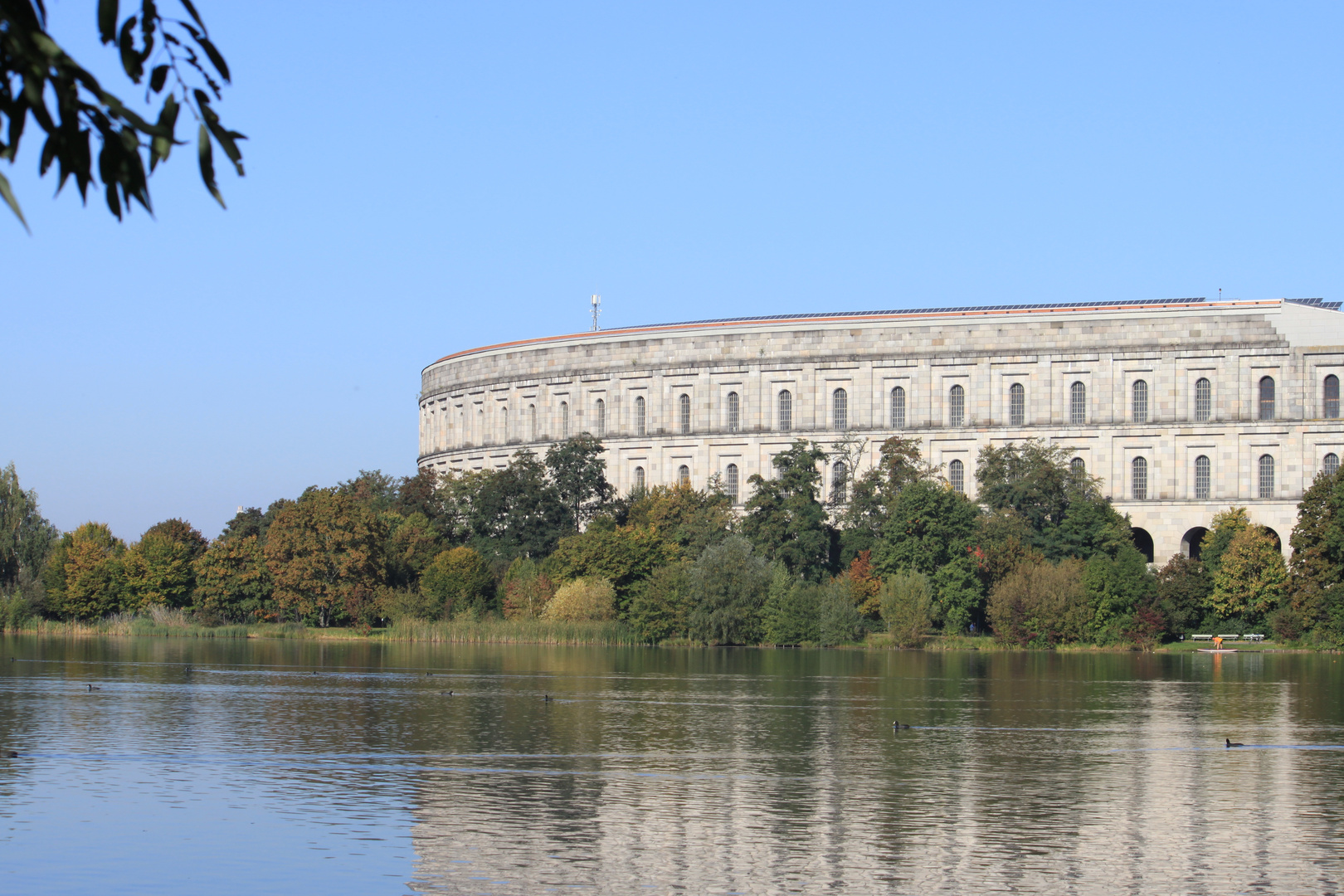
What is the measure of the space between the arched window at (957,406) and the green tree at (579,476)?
19.6 meters

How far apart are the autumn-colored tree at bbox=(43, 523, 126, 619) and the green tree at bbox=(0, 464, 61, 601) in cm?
99

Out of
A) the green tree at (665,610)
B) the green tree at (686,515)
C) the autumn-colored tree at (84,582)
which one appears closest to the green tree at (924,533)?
the green tree at (686,515)

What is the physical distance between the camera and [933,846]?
19547 millimetres

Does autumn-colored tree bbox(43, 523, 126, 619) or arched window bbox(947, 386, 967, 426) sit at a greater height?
arched window bbox(947, 386, 967, 426)

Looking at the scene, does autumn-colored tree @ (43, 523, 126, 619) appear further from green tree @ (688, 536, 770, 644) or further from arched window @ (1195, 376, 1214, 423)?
arched window @ (1195, 376, 1214, 423)

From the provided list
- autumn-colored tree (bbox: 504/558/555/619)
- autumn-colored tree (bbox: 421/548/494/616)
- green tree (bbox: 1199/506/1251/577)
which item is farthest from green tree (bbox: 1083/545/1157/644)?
autumn-colored tree (bbox: 421/548/494/616)

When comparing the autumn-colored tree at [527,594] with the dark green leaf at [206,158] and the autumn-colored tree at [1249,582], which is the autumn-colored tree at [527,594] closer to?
the autumn-colored tree at [1249,582]

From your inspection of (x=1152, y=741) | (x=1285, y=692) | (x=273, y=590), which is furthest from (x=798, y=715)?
(x=273, y=590)

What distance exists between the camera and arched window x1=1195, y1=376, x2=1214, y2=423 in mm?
84438

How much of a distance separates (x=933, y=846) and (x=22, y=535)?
72.5 meters

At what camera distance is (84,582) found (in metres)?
79.6

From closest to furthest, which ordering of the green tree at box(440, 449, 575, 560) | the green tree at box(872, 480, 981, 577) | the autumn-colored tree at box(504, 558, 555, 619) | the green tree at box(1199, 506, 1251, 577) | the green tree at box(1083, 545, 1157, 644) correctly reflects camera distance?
the green tree at box(1083, 545, 1157, 644)
the green tree at box(872, 480, 981, 577)
the green tree at box(1199, 506, 1251, 577)
the autumn-colored tree at box(504, 558, 555, 619)
the green tree at box(440, 449, 575, 560)

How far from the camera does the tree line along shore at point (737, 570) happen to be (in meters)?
69.6

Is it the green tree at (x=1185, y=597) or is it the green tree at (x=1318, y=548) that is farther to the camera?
the green tree at (x=1185, y=597)
